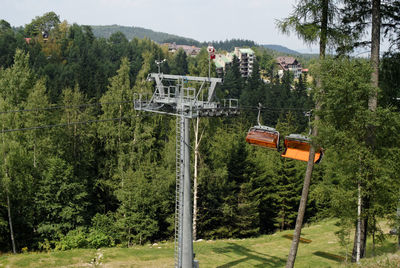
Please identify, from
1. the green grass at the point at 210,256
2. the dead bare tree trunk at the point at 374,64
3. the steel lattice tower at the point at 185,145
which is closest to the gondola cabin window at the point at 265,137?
the steel lattice tower at the point at 185,145

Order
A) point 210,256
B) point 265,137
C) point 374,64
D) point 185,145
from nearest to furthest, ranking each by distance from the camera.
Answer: point 374,64 → point 265,137 → point 185,145 → point 210,256

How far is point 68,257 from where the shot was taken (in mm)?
20547

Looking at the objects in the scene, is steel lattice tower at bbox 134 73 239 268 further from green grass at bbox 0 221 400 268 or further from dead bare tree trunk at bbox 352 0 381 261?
dead bare tree trunk at bbox 352 0 381 261

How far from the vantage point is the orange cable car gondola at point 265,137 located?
1597 centimetres

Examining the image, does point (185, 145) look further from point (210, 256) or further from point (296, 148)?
point (210, 256)

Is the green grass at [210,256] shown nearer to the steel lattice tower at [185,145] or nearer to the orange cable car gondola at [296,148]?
the steel lattice tower at [185,145]

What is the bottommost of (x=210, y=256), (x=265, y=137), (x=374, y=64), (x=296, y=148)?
(x=210, y=256)

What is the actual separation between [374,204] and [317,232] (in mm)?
18073

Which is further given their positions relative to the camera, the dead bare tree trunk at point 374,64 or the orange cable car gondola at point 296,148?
the orange cable car gondola at point 296,148

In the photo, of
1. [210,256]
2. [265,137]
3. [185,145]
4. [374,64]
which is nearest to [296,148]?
[265,137]

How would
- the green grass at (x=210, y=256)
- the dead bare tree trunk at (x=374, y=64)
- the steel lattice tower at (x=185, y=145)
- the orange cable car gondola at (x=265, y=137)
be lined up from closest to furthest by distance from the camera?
the dead bare tree trunk at (x=374, y=64), the orange cable car gondola at (x=265, y=137), the steel lattice tower at (x=185, y=145), the green grass at (x=210, y=256)

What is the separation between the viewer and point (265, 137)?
16125 millimetres

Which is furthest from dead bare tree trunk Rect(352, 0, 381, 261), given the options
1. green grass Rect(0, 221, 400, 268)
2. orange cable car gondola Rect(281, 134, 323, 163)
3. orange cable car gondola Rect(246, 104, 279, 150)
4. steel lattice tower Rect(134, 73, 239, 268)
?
steel lattice tower Rect(134, 73, 239, 268)

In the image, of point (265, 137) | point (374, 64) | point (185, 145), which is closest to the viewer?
point (374, 64)
